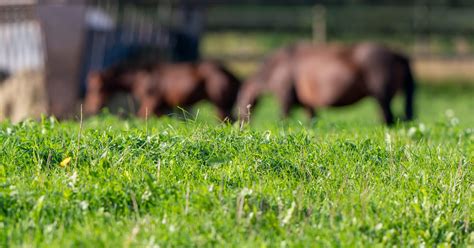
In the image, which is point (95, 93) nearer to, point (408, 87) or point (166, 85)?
point (166, 85)

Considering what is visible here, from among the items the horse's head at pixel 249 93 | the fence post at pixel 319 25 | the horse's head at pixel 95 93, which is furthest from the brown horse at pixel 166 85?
the fence post at pixel 319 25

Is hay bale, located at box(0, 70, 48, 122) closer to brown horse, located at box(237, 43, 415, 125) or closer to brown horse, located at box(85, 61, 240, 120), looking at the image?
brown horse, located at box(85, 61, 240, 120)

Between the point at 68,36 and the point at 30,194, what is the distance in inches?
359

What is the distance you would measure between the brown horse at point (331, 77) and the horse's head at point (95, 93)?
1.96 meters

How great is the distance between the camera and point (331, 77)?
1386 centimetres

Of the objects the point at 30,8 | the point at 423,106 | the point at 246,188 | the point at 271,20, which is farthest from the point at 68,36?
the point at 271,20

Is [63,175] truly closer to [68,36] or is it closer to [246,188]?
[246,188]

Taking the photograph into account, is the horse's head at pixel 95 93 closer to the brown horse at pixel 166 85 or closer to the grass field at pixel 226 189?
the brown horse at pixel 166 85

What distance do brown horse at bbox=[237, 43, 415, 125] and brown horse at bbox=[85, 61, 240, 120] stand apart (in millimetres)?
393

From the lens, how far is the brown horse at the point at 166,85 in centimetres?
1412

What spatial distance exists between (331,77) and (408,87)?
108 centimetres

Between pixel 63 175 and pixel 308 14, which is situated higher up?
pixel 63 175

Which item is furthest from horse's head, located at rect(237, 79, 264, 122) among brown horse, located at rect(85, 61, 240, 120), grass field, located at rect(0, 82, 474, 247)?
grass field, located at rect(0, 82, 474, 247)

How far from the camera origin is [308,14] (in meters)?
25.0
